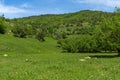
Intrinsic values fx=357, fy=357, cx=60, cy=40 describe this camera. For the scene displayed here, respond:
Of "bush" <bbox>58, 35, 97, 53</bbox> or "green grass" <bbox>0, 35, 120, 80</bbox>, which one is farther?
"bush" <bbox>58, 35, 97, 53</bbox>

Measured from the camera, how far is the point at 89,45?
114 m

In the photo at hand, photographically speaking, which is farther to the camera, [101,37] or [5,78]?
[101,37]

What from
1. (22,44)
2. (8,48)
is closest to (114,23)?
(8,48)

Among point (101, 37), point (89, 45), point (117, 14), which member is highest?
point (117, 14)

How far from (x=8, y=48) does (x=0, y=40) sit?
1122 centimetres

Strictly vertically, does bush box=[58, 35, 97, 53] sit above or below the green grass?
below

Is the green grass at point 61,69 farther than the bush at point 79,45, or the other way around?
the bush at point 79,45

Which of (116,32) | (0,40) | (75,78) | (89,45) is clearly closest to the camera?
(75,78)

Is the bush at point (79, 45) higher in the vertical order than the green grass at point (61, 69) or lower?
lower

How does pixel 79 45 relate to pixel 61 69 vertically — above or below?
below

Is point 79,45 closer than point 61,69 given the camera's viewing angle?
No

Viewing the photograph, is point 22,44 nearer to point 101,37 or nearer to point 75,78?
point 101,37

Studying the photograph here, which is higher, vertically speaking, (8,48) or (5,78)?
(5,78)

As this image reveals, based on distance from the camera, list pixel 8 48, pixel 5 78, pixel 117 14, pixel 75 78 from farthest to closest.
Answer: pixel 8 48, pixel 117 14, pixel 5 78, pixel 75 78
